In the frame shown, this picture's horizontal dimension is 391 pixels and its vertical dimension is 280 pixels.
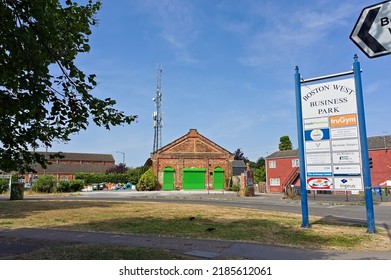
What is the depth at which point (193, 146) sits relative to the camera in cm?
4650

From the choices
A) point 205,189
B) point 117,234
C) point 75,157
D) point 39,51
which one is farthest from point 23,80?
point 75,157

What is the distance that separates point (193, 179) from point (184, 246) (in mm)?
38668

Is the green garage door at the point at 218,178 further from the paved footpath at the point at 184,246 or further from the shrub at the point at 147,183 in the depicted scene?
the paved footpath at the point at 184,246

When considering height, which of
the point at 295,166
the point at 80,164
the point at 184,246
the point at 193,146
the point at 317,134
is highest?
the point at 80,164

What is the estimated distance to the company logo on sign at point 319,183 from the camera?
1034 cm

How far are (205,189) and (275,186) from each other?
11.7 meters

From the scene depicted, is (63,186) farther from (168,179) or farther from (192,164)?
(192,164)

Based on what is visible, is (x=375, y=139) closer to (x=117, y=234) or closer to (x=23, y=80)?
(x=117, y=234)

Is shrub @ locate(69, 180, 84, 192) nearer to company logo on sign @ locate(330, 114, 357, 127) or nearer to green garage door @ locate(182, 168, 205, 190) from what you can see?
green garage door @ locate(182, 168, 205, 190)

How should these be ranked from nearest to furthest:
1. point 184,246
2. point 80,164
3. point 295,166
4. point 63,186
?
point 184,246, point 63,186, point 295,166, point 80,164

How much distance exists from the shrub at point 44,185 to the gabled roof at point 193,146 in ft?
48.2

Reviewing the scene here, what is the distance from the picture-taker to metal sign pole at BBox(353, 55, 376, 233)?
364 inches

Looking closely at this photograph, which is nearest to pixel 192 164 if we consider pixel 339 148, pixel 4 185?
pixel 4 185
